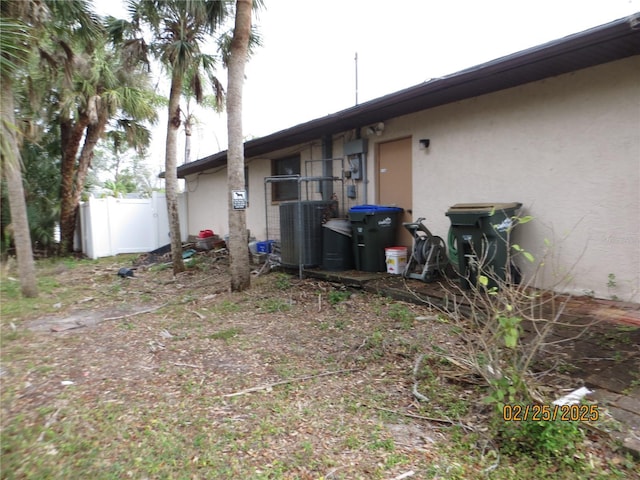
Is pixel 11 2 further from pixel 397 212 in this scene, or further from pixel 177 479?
pixel 177 479

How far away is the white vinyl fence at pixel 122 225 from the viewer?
13.1 meters

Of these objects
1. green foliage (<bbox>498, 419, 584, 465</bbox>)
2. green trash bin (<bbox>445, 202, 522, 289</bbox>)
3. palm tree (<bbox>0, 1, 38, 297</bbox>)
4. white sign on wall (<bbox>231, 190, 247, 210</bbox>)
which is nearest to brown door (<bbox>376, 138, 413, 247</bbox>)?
green trash bin (<bbox>445, 202, 522, 289</bbox>)

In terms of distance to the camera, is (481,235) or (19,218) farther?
(19,218)

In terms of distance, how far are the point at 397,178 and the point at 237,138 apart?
297 centimetres

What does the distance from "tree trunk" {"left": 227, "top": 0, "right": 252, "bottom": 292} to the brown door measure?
269 cm

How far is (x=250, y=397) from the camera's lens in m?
3.18

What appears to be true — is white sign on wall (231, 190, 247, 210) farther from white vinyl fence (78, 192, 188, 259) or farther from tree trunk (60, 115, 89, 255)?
white vinyl fence (78, 192, 188, 259)

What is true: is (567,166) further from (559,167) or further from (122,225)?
(122,225)

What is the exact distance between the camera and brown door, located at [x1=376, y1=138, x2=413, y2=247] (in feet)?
23.1

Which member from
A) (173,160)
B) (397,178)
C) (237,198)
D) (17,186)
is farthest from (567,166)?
(17,186)

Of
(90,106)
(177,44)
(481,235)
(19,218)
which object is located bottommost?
(481,235)

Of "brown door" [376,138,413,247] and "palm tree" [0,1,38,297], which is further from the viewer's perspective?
"brown door" [376,138,413,247]
